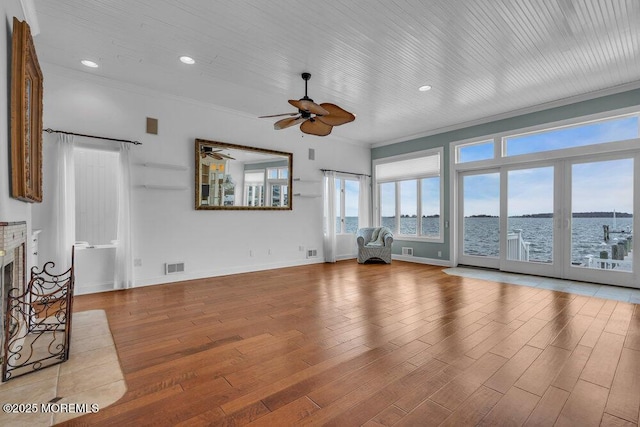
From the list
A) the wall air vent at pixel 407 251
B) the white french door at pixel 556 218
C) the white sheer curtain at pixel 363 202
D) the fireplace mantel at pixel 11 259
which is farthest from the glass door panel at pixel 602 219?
the fireplace mantel at pixel 11 259

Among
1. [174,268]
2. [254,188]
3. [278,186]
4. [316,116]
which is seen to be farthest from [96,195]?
[316,116]

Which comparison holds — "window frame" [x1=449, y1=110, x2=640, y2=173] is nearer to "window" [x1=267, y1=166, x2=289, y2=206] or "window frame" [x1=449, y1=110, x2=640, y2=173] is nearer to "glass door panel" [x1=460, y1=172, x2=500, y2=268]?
"glass door panel" [x1=460, y1=172, x2=500, y2=268]

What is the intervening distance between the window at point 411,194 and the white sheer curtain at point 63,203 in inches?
255

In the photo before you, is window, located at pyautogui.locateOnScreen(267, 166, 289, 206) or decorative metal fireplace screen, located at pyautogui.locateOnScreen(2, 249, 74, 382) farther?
window, located at pyautogui.locateOnScreen(267, 166, 289, 206)

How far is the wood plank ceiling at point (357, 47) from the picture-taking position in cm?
292

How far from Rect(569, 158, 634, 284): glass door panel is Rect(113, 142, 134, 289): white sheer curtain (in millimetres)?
7243

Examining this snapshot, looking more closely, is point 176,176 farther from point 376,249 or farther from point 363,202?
Answer: point 363,202

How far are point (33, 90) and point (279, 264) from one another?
4.62m

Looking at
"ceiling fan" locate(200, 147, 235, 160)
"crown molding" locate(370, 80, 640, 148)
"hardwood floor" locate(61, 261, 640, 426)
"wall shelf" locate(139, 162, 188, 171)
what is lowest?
"hardwood floor" locate(61, 261, 640, 426)

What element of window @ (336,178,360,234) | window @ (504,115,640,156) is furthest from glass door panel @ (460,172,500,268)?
window @ (336,178,360,234)

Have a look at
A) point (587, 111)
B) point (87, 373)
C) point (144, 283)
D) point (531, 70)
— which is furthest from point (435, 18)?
point (144, 283)

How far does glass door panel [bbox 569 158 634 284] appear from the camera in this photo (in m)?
4.74

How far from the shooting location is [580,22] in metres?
3.11

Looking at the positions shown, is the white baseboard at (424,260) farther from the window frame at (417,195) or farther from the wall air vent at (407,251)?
the window frame at (417,195)
